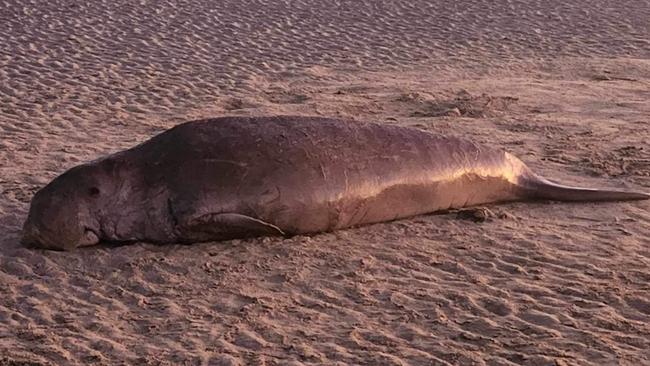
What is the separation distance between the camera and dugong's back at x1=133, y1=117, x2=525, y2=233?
20.1 feet

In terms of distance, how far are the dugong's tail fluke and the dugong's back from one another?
464mm

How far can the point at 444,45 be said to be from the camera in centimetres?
1513

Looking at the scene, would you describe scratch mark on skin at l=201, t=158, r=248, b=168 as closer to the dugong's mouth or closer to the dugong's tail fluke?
the dugong's mouth

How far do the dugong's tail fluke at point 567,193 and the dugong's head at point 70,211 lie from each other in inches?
111

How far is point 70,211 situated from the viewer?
240 inches

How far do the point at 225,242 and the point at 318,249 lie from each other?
0.56 m

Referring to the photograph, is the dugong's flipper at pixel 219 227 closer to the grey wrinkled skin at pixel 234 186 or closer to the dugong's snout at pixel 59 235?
the grey wrinkled skin at pixel 234 186

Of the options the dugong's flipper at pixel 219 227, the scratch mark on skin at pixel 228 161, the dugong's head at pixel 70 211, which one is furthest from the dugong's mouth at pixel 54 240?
the scratch mark on skin at pixel 228 161

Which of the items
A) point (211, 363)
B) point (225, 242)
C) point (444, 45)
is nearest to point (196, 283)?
point (225, 242)

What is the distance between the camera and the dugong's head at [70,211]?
6.11 m

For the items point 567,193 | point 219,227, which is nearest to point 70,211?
point 219,227

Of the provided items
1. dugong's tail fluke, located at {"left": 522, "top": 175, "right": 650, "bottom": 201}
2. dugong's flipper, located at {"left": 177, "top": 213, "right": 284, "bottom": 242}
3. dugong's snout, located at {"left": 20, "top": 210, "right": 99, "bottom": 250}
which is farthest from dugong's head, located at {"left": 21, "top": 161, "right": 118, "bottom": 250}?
dugong's tail fluke, located at {"left": 522, "top": 175, "right": 650, "bottom": 201}

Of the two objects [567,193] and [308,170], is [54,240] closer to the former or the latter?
[308,170]

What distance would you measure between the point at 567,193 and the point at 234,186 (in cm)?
241
